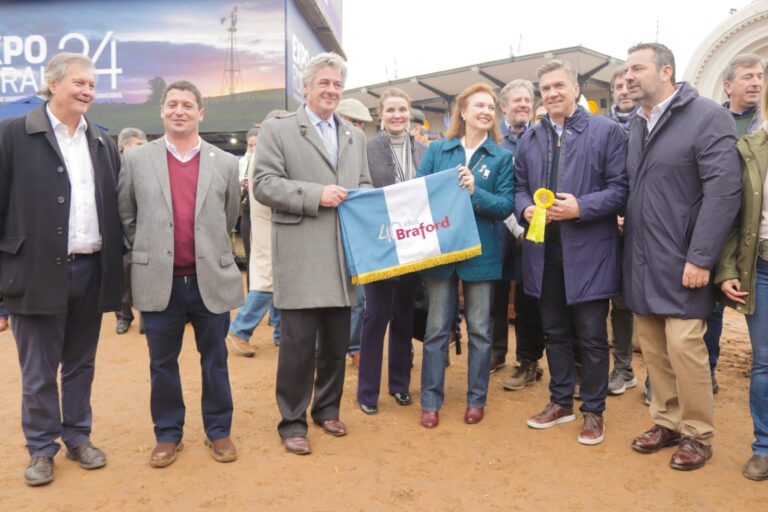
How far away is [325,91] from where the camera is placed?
12.1 feet

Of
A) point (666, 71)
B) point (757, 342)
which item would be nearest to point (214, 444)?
point (757, 342)

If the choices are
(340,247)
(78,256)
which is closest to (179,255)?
(78,256)

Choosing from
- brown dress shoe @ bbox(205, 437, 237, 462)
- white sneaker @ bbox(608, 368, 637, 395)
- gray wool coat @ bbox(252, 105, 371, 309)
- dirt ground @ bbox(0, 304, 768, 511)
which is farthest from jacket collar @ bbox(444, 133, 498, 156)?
brown dress shoe @ bbox(205, 437, 237, 462)

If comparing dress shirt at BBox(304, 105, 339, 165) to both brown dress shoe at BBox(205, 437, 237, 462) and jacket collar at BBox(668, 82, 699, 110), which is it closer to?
brown dress shoe at BBox(205, 437, 237, 462)

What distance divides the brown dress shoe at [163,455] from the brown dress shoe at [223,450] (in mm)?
229

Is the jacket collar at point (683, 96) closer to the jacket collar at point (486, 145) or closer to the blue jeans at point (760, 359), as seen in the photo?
the blue jeans at point (760, 359)

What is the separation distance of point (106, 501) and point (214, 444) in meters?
0.69

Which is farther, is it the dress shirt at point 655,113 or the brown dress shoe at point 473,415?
the brown dress shoe at point 473,415

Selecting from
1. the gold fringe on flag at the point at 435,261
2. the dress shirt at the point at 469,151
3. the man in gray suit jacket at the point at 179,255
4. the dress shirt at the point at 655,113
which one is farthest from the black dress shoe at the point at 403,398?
the dress shirt at the point at 655,113

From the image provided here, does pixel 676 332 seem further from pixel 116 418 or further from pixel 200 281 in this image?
pixel 116 418

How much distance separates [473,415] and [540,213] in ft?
4.90

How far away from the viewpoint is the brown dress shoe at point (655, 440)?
11.9 feet

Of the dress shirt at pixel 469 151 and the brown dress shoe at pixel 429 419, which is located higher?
the dress shirt at pixel 469 151

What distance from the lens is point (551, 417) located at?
407cm
